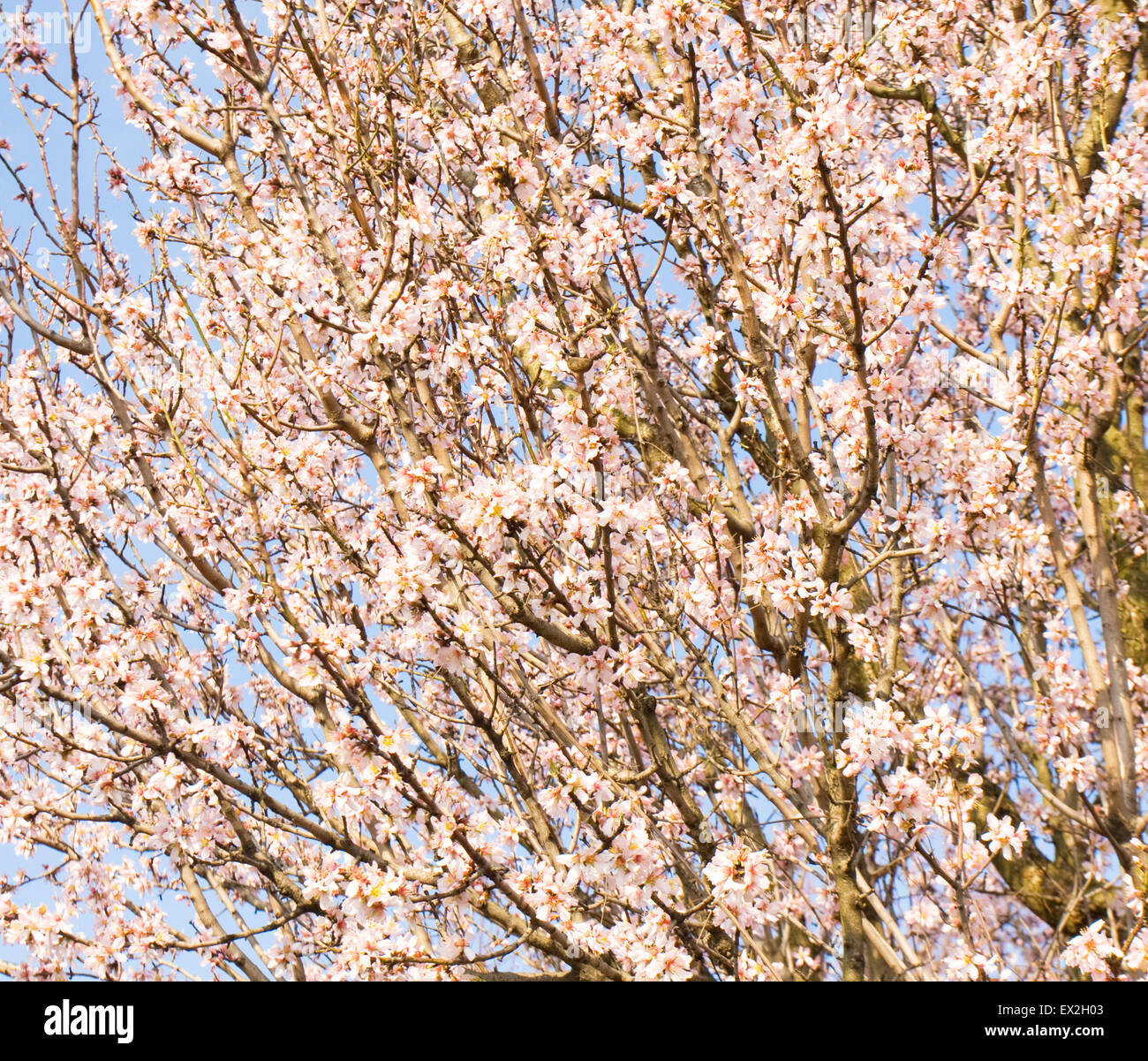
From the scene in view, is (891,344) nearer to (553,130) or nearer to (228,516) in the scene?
(553,130)

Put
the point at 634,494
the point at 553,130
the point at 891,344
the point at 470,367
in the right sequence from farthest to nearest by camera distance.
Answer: the point at 634,494, the point at 553,130, the point at 470,367, the point at 891,344

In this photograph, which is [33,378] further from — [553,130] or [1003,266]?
[1003,266]

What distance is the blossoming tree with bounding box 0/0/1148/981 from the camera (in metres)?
4.78

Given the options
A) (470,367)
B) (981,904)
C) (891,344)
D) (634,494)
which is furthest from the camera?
(981,904)

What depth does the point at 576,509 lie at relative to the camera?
16.1 ft

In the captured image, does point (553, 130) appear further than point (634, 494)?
No

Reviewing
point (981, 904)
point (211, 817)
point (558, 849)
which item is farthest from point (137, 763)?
point (981, 904)

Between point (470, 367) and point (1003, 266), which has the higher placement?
point (1003, 266)

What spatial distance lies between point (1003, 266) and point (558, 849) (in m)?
4.05

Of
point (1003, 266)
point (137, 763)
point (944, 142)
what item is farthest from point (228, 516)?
point (944, 142)

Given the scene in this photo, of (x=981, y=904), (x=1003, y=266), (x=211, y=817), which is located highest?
(x=1003, y=266)

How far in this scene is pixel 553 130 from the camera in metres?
6.30

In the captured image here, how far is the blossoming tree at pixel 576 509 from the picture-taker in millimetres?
4777

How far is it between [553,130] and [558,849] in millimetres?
4093
